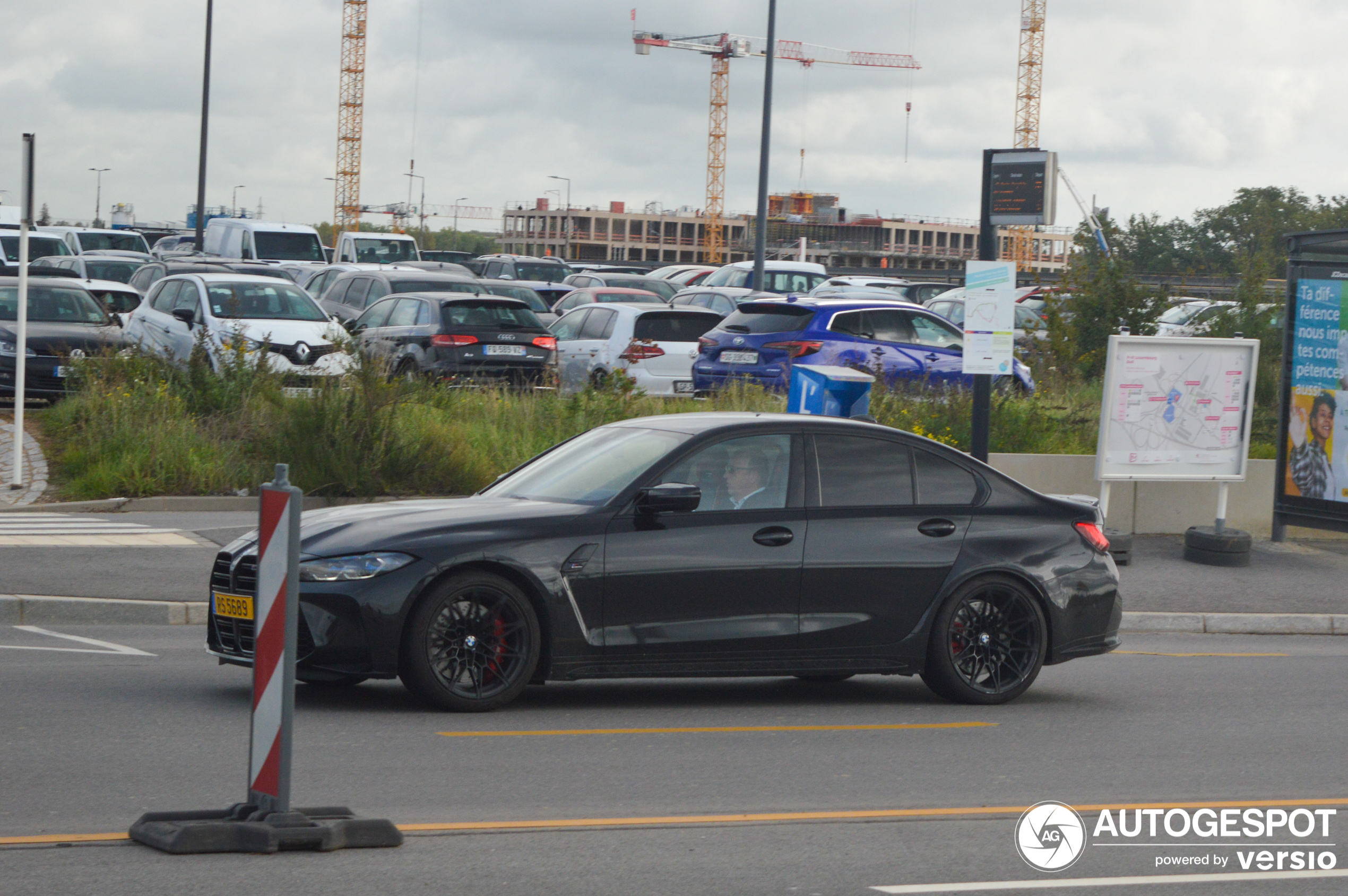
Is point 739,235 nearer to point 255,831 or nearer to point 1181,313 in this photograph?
point 1181,313

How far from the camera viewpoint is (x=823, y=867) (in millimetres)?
5551

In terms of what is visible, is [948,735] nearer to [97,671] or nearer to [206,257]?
[97,671]

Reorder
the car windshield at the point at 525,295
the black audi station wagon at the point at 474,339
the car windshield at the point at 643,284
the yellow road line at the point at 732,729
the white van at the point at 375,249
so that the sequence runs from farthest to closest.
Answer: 1. the white van at the point at 375,249
2. the car windshield at the point at 643,284
3. the car windshield at the point at 525,295
4. the black audi station wagon at the point at 474,339
5. the yellow road line at the point at 732,729

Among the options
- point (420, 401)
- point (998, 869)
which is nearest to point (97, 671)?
point (998, 869)

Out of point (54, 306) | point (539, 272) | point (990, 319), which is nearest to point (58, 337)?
point (54, 306)

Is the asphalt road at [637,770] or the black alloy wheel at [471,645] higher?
the black alloy wheel at [471,645]

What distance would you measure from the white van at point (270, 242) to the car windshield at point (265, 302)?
14.4 meters

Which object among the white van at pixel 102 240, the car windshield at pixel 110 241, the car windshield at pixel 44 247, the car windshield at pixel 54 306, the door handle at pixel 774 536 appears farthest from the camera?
the car windshield at pixel 110 241

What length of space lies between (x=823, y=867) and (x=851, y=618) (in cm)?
291

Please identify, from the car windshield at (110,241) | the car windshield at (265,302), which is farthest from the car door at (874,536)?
the car windshield at (110,241)

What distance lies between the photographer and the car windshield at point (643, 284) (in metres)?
35.8

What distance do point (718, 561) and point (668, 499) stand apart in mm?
429

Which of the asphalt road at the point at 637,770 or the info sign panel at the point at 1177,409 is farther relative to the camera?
the info sign panel at the point at 1177,409

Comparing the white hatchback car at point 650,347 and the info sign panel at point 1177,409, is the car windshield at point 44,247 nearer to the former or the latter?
the white hatchback car at point 650,347
